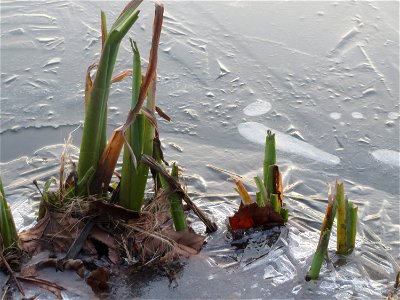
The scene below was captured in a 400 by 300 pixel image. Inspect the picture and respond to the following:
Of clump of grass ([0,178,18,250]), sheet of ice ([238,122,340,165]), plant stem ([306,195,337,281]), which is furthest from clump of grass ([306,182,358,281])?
clump of grass ([0,178,18,250])

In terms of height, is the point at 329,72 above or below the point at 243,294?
above

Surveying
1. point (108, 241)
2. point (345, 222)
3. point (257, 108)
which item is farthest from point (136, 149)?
point (257, 108)

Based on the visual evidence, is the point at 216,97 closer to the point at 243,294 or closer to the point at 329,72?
the point at 329,72

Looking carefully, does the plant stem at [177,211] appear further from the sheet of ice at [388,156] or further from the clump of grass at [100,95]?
the sheet of ice at [388,156]

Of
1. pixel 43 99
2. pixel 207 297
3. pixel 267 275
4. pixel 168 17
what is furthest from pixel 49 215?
pixel 168 17

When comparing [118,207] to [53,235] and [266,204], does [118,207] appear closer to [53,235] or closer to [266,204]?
[53,235]

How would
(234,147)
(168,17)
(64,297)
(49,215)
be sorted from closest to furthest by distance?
(64,297) < (49,215) < (234,147) < (168,17)
